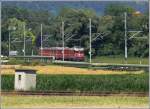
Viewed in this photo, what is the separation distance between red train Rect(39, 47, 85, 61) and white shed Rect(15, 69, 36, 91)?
119 ft

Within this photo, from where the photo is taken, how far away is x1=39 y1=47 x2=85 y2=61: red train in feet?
203

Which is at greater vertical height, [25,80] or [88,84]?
[25,80]

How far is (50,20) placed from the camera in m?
70.3

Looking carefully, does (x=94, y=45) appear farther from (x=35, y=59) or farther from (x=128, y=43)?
(x=35, y=59)

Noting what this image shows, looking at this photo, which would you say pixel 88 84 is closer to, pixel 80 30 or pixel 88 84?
pixel 88 84

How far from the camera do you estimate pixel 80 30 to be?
62.9 m

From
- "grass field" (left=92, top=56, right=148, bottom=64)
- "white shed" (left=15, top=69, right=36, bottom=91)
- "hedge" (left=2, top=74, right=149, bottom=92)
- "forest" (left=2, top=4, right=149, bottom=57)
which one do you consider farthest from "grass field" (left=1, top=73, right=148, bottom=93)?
"forest" (left=2, top=4, right=149, bottom=57)

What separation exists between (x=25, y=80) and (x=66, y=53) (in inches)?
1503

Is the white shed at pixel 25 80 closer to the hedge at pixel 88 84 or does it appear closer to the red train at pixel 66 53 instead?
the hedge at pixel 88 84

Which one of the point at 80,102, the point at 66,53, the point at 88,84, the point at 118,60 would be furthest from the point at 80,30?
the point at 80,102

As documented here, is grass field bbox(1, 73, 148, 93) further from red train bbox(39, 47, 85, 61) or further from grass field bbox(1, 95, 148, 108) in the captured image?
red train bbox(39, 47, 85, 61)

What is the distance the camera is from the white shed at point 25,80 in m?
24.5

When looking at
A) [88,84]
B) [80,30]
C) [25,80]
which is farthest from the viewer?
[80,30]

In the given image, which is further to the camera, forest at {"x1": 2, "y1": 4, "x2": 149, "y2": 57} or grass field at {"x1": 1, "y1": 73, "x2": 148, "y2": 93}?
forest at {"x1": 2, "y1": 4, "x2": 149, "y2": 57}
